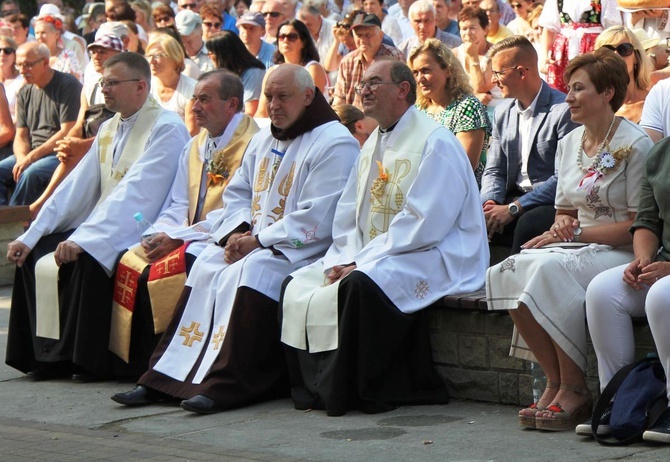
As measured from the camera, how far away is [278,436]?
6234 millimetres

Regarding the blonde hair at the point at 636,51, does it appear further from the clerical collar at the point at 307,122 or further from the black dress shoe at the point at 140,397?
the black dress shoe at the point at 140,397

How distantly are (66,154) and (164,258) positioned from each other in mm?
3470

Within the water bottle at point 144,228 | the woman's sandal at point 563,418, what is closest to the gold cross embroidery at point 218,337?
the water bottle at point 144,228

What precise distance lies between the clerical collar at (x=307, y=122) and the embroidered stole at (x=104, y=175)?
1365 mm

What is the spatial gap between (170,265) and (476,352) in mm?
2066

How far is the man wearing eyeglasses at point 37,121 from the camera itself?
42.1 ft

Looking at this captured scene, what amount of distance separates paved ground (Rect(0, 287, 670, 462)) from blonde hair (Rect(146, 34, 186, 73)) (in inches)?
183

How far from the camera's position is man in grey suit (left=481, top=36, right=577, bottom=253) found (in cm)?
789

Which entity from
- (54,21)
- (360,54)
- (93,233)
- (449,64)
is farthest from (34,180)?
(449,64)

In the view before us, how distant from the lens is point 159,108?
8938 millimetres

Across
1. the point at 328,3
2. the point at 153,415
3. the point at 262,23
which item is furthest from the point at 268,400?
the point at 328,3

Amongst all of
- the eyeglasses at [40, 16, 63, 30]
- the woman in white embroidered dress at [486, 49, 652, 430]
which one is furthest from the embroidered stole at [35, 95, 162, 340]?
the eyeglasses at [40, 16, 63, 30]

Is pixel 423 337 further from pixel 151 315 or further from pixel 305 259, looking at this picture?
pixel 151 315

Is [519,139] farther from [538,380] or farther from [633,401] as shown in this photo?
[633,401]
